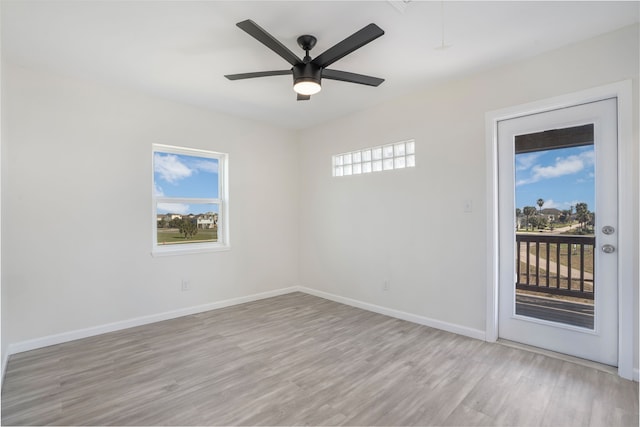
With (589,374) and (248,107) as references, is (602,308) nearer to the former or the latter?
(589,374)

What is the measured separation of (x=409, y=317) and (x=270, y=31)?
319 cm

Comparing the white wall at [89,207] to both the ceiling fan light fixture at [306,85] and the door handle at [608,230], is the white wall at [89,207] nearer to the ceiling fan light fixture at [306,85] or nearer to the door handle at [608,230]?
the ceiling fan light fixture at [306,85]

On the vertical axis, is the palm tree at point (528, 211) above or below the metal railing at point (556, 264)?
above

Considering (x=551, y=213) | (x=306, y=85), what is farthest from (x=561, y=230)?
(x=306, y=85)

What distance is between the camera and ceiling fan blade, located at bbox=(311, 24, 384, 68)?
1882 mm

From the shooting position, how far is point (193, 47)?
8.20 feet

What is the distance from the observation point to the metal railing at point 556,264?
2.54 meters

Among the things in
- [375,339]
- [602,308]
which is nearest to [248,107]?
[375,339]

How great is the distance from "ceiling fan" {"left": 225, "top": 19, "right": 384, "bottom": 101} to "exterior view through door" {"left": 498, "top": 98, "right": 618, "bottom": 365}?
63.8 inches

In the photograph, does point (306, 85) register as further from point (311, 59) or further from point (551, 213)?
point (551, 213)

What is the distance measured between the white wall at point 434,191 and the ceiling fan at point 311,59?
120 cm

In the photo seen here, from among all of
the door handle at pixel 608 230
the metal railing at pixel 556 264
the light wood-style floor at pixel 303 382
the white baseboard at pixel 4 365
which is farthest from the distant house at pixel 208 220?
the door handle at pixel 608 230

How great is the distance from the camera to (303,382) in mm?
2264

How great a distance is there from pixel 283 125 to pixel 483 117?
2818mm
